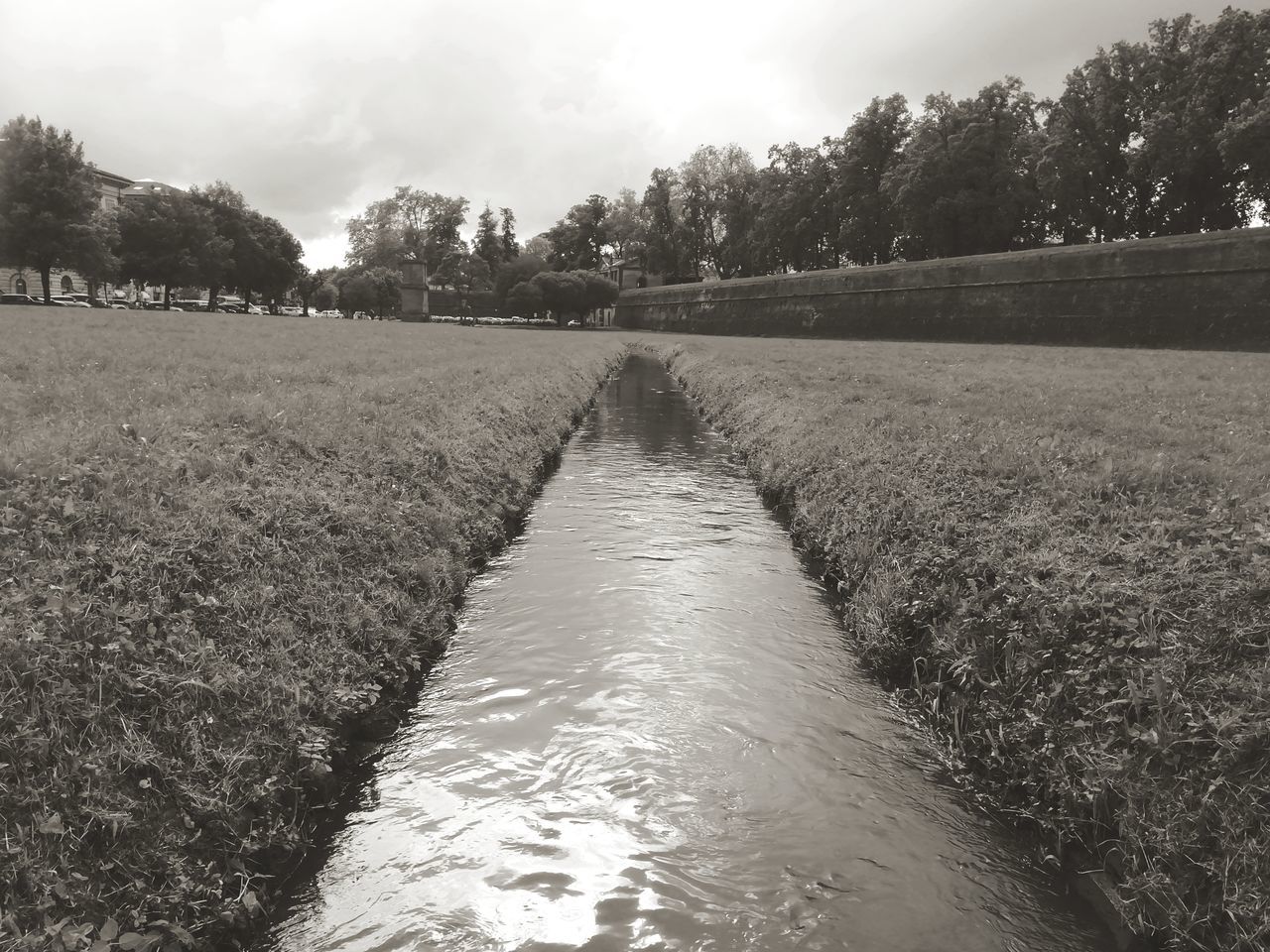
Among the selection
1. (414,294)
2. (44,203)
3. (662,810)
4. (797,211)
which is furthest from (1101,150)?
(44,203)

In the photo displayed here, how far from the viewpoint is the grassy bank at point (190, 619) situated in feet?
8.64

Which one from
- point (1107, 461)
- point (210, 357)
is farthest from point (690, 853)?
point (210, 357)

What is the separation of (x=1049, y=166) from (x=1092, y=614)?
142ft

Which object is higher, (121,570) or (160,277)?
(160,277)

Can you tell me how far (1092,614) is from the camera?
4000 millimetres

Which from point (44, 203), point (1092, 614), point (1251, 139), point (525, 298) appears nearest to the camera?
point (1092, 614)

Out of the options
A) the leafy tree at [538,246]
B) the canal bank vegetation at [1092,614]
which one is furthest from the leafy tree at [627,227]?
the canal bank vegetation at [1092,614]

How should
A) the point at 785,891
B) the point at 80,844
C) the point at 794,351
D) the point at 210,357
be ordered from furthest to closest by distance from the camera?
1. the point at 794,351
2. the point at 210,357
3. the point at 785,891
4. the point at 80,844

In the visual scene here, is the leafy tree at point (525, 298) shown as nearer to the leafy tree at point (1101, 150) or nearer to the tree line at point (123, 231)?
the tree line at point (123, 231)

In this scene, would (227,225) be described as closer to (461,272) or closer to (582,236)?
(461,272)

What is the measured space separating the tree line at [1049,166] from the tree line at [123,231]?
40366mm

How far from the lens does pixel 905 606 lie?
534 cm

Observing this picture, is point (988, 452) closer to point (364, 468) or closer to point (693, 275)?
point (364, 468)

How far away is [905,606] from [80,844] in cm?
481
